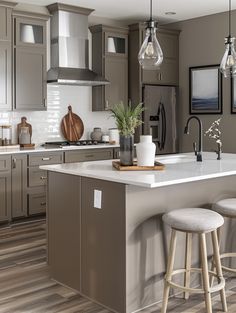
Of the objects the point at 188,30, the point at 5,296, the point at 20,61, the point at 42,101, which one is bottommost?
the point at 5,296

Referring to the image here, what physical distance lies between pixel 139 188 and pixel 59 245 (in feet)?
3.03

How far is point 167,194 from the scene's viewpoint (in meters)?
3.27

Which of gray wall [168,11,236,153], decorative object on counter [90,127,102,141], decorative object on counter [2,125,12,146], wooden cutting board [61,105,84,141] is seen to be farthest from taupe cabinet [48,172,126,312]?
gray wall [168,11,236,153]

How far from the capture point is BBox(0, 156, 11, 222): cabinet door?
5332mm

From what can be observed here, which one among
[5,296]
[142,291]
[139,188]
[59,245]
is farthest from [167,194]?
[5,296]

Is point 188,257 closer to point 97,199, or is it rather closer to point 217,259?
point 217,259

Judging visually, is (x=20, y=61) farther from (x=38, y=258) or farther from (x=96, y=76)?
(x=38, y=258)

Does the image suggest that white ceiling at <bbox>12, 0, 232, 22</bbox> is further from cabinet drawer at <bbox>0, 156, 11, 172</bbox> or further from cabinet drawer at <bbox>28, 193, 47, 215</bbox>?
cabinet drawer at <bbox>28, 193, 47, 215</bbox>

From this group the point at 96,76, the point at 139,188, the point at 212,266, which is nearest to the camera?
the point at 139,188

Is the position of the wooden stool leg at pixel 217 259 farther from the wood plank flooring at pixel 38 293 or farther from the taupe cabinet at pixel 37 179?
the taupe cabinet at pixel 37 179

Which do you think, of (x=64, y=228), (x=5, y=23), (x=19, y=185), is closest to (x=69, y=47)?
(x=5, y=23)

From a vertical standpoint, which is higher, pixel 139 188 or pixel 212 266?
pixel 139 188

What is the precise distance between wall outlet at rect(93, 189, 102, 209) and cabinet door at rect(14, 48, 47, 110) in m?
2.90

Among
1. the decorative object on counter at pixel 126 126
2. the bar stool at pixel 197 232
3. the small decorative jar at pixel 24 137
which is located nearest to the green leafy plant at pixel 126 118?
the decorative object on counter at pixel 126 126
